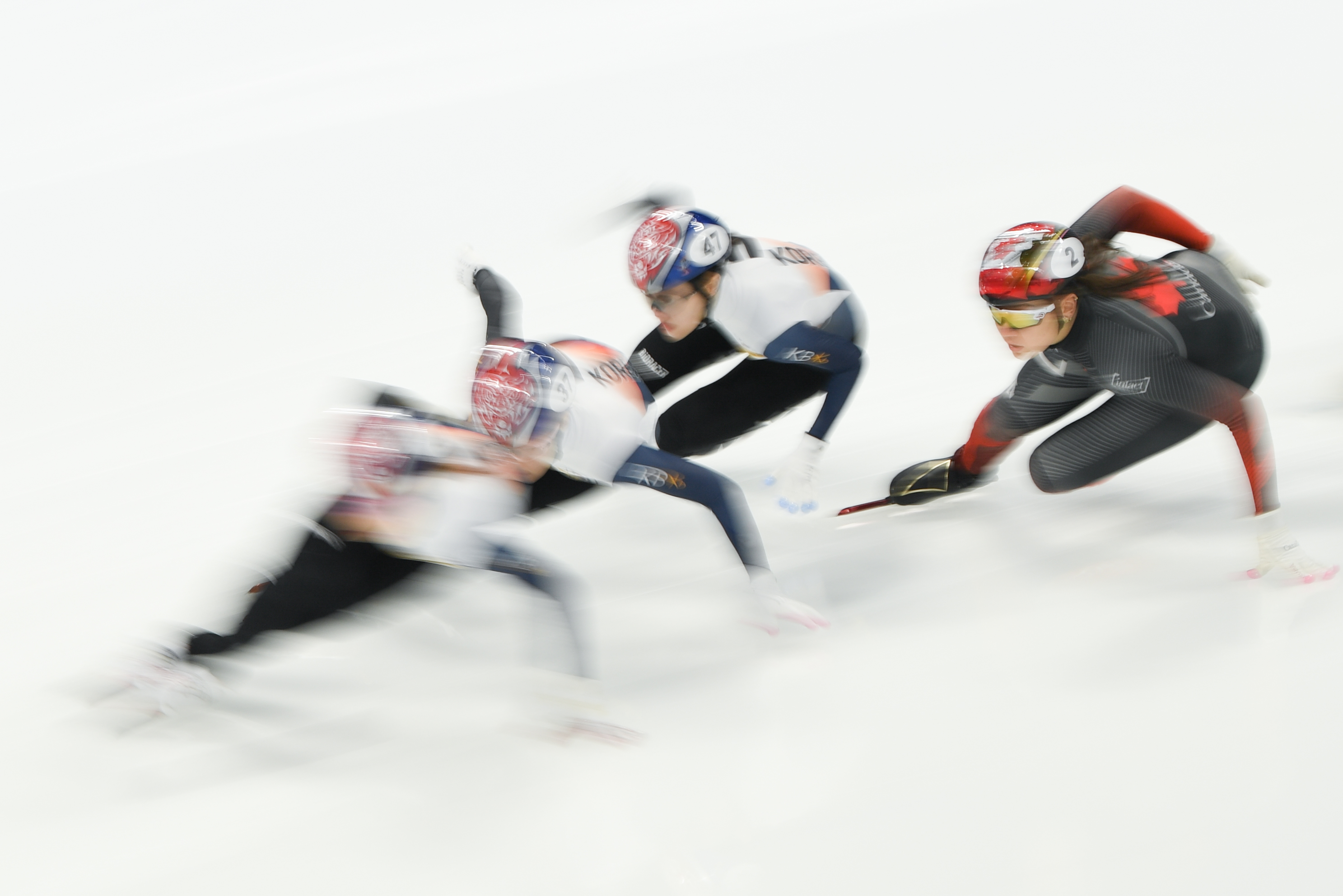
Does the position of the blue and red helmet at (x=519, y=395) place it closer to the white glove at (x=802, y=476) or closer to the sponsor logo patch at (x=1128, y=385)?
the white glove at (x=802, y=476)

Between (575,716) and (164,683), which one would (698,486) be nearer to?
(575,716)

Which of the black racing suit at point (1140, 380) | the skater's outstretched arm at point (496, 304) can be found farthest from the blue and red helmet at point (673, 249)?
the black racing suit at point (1140, 380)

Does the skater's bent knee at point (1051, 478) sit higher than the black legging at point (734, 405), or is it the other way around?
the black legging at point (734, 405)

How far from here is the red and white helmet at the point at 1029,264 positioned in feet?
9.06

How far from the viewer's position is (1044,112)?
290 inches

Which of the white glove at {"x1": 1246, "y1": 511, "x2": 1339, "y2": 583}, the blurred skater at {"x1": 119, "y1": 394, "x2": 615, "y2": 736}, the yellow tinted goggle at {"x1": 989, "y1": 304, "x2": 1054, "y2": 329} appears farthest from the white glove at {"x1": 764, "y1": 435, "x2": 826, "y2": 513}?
the white glove at {"x1": 1246, "y1": 511, "x2": 1339, "y2": 583}

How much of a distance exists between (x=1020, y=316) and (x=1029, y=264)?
5.2 inches

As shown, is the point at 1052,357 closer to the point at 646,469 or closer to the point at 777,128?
the point at 646,469

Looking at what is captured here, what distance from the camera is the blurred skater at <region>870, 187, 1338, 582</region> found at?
2783 millimetres

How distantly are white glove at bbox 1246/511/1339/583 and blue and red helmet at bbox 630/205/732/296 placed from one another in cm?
167

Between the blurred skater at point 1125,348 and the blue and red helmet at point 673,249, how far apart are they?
0.86 meters

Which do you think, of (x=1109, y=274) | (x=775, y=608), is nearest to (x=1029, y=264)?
(x=1109, y=274)

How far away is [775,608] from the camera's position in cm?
296

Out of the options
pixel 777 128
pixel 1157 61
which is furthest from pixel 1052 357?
pixel 1157 61
